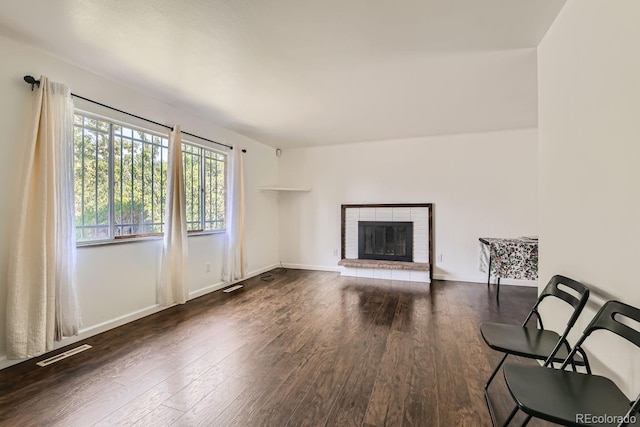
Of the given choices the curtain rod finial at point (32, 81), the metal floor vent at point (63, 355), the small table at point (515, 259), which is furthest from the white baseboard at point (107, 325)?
the small table at point (515, 259)

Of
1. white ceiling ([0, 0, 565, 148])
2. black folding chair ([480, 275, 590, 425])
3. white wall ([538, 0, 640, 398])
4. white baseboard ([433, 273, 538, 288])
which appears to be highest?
white ceiling ([0, 0, 565, 148])

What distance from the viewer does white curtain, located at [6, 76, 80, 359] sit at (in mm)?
2096

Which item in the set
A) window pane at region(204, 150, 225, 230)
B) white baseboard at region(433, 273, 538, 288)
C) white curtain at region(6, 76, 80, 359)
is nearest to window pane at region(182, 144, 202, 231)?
window pane at region(204, 150, 225, 230)

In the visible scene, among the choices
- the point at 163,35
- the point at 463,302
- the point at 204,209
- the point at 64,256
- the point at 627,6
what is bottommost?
the point at 463,302

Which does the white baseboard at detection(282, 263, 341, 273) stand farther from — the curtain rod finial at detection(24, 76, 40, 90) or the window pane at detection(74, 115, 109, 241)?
the curtain rod finial at detection(24, 76, 40, 90)

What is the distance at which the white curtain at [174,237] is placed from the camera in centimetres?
331

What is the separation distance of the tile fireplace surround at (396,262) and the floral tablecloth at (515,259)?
1106 millimetres

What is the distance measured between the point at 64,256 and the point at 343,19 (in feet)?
9.39

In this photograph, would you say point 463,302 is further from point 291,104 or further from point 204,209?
point 204,209

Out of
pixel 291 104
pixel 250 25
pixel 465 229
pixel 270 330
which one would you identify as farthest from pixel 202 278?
pixel 465 229

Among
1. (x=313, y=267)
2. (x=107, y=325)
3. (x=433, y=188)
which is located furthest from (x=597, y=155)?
(x=313, y=267)

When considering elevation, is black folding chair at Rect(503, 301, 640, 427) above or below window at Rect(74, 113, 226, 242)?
below

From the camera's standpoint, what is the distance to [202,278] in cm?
398

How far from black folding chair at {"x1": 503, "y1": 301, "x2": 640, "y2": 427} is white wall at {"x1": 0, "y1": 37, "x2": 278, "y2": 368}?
331cm
